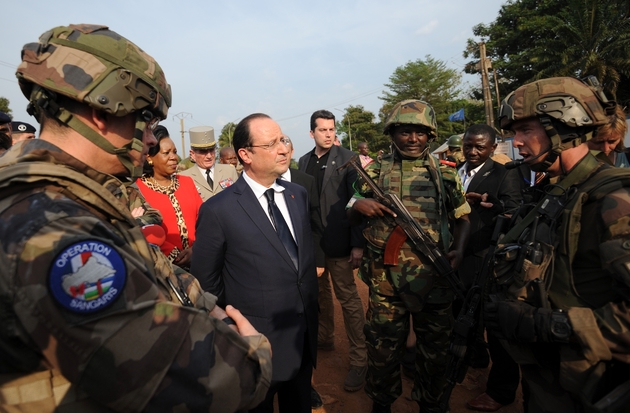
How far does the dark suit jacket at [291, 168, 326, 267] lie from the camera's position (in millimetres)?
4328

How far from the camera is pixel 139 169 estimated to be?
4.71ft

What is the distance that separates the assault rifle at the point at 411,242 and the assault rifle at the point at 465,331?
1.57ft

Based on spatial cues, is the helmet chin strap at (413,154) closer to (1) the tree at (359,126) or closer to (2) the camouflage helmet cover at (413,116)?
(2) the camouflage helmet cover at (413,116)

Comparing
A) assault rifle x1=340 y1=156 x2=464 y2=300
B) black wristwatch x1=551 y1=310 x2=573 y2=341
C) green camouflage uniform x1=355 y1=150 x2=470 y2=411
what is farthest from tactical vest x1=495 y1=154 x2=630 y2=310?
green camouflage uniform x1=355 y1=150 x2=470 y2=411

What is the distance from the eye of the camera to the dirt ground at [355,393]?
354 cm

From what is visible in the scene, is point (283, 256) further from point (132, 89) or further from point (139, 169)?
point (132, 89)

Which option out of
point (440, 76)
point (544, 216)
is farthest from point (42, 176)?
point (440, 76)

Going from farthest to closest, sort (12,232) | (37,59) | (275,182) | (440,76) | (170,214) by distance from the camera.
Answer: (440,76)
(170,214)
(275,182)
(37,59)
(12,232)

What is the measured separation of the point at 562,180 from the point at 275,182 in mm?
1803

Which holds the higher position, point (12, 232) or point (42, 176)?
point (42, 176)

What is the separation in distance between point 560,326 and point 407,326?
63.0 inches

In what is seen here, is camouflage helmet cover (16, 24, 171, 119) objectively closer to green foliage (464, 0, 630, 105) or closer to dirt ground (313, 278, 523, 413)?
dirt ground (313, 278, 523, 413)

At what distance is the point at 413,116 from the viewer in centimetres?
322

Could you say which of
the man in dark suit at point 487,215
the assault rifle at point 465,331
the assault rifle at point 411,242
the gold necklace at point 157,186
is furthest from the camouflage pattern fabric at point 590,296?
the gold necklace at point 157,186
